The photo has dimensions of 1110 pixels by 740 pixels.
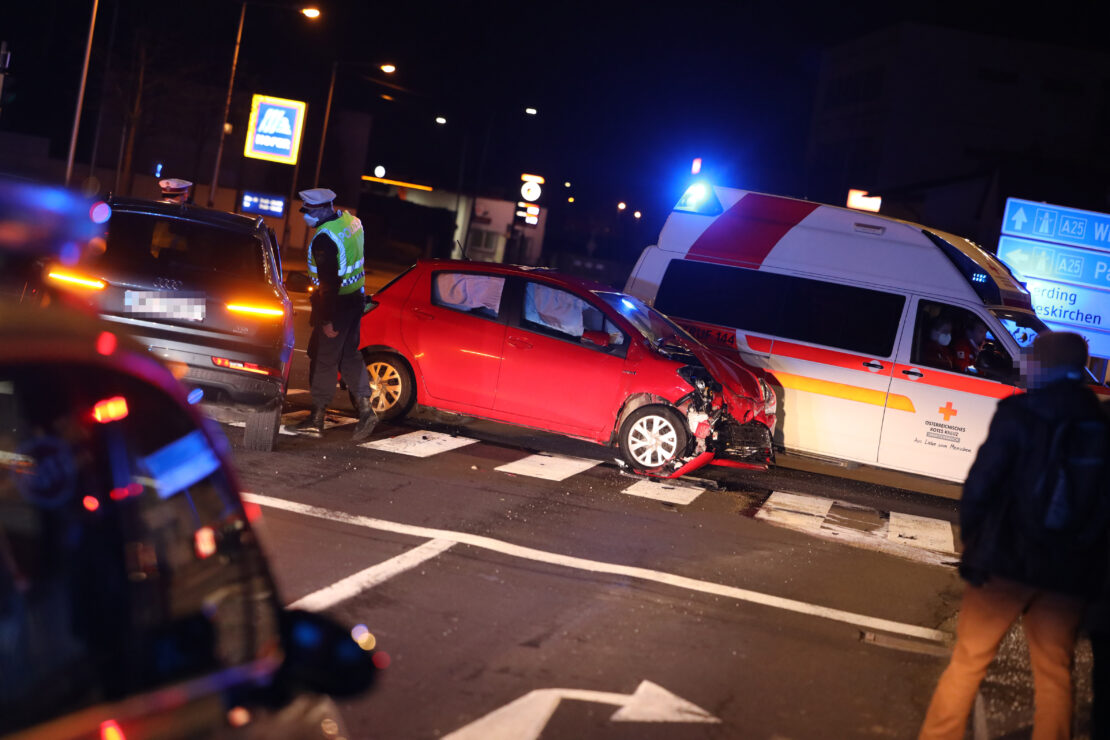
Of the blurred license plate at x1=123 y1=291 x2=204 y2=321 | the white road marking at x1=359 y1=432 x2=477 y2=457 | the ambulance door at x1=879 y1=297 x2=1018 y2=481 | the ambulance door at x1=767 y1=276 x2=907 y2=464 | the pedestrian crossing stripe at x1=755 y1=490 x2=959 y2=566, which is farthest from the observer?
the ambulance door at x1=767 y1=276 x2=907 y2=464

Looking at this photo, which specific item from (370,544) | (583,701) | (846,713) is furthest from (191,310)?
(846,713)

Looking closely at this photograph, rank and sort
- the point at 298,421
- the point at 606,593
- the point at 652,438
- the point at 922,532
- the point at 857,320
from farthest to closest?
the point at 857,320, the point at 298,421, the point at 652,438, the point at 922,532, the point at 606,593

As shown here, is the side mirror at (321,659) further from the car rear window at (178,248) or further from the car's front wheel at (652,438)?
the car's front wheel at (652,438)

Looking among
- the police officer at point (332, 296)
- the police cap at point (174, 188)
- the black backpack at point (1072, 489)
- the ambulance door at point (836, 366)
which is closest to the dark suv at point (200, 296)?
the police officer at point (332, 296)

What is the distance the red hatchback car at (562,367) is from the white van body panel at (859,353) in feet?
2.52

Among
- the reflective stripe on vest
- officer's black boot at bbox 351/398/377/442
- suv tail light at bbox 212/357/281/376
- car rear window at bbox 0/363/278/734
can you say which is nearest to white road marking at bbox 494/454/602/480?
officer's black boot at bbox 351/398/377/442

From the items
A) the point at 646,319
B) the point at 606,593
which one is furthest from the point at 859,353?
the point at 606,593

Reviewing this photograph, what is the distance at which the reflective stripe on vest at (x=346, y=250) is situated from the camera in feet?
34.0

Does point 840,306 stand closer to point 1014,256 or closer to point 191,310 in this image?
point 191,310

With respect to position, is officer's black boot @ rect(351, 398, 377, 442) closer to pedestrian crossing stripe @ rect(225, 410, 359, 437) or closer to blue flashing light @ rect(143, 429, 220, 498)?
pedestrian crossing stripe @ rect(225, 410, 359, 437)

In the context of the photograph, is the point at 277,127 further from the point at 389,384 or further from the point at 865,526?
the point at 865,526

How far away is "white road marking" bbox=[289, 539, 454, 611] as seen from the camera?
6.13 metres

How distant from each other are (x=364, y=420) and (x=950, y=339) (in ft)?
19.1

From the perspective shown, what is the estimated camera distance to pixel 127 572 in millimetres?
2053
